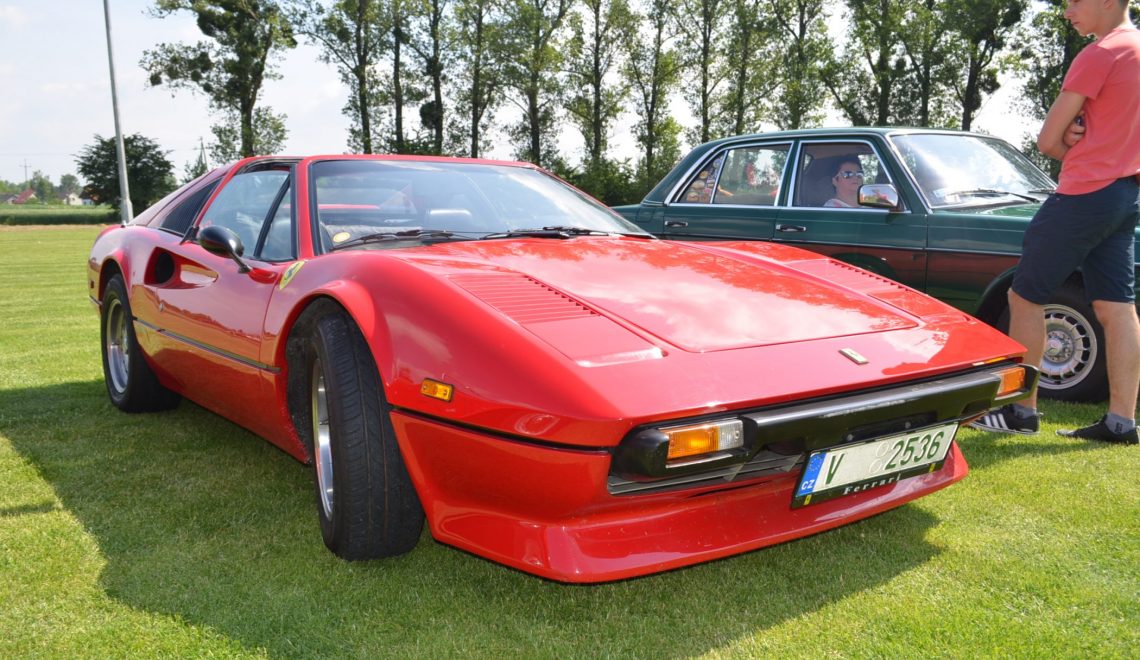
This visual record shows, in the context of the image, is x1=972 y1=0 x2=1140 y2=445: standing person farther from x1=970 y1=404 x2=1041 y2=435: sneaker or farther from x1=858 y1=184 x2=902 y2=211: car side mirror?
x1=858 y1=184 x2=902 y2=211: car side mirror

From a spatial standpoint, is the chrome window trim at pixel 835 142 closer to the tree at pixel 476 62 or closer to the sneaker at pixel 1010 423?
the sneaker at pixel 1010 423

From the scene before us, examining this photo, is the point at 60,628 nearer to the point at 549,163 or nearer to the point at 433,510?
the point at 433,510

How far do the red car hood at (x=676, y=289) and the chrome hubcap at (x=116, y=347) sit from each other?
2292mm

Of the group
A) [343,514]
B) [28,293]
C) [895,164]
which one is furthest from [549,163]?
[343,514]

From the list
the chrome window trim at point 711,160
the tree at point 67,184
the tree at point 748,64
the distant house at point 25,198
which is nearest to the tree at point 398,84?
the tree at point 748,64

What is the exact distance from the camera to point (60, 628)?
1885 millimetres

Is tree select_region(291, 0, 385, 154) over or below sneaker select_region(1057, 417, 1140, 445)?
over

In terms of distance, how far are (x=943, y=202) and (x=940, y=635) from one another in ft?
9.52

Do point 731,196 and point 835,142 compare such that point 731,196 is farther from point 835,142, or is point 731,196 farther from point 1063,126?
point 1063,126

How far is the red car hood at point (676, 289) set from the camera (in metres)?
2.01

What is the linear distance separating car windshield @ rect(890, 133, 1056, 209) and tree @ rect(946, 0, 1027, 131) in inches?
1211

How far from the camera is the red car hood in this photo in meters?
2.01

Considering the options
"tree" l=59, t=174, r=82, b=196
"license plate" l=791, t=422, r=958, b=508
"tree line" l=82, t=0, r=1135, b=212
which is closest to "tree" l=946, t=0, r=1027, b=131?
"tree line" l=82, t=0, r=1135, b=212

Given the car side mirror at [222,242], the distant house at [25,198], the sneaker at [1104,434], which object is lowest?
the sneaker at [1104,434]
